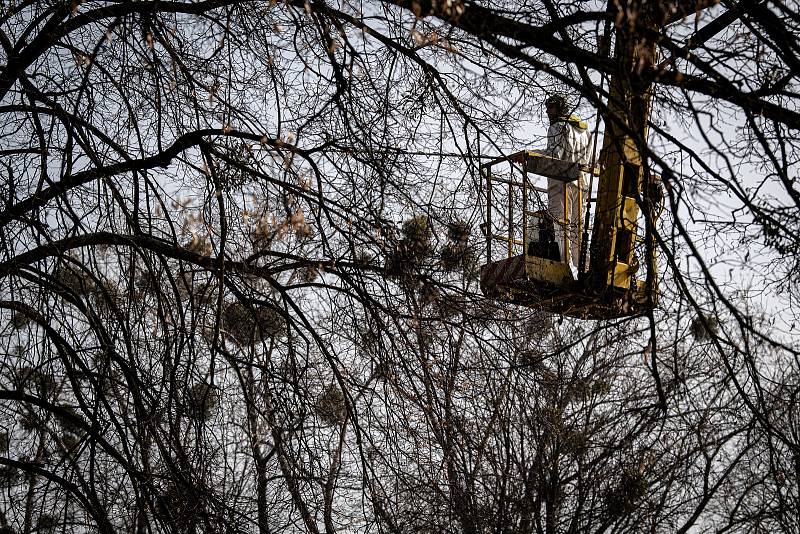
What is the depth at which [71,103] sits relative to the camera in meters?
6.10

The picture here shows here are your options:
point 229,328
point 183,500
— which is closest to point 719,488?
point 229,328

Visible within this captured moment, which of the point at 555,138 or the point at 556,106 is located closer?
the point at 555,138

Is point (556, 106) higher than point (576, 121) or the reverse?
higher

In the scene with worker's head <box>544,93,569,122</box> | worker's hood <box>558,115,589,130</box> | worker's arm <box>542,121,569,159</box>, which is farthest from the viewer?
worker's head <box>544,93,569,122</box>

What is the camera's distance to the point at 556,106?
18.8 feet

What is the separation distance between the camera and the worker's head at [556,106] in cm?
567

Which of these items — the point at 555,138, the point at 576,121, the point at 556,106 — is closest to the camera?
the point at 576,121

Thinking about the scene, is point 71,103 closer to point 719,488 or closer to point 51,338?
point 51,338

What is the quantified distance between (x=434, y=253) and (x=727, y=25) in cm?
205

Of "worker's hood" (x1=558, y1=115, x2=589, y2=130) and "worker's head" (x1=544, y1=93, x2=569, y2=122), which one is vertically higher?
"worker's head" (x1=544, y1=93, x2=569, y2=122)

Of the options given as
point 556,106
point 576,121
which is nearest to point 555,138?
point 556,106

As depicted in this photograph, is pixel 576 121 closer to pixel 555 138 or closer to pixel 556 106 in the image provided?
pixel 555 138

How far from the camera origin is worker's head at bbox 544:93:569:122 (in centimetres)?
567

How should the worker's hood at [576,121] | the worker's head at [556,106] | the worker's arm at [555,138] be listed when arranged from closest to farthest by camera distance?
the worker's hood at [576,121]
the worker's arm at [555,138]
the worker's head at [556,106]
